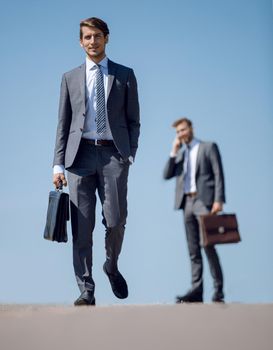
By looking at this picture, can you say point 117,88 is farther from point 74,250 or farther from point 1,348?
point 1,348

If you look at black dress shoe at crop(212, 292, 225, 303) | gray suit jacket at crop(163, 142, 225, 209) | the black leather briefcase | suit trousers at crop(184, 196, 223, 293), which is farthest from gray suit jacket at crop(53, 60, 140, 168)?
black dress shoe at crop(212, 292, 225, 303)

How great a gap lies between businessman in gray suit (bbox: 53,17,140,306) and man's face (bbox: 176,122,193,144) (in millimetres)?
694

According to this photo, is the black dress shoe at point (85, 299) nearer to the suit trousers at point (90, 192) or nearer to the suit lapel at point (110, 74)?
the suit trousers at point (90, 192)

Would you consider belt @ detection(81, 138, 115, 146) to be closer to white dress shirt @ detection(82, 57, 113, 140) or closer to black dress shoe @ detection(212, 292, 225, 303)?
white dress shirt @ detection(82, 57, 113, 140)

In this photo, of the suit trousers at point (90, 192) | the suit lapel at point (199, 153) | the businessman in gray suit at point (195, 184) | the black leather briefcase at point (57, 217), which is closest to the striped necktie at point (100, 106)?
the suit trousers at point (90, 192)

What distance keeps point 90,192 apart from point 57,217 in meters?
0.29

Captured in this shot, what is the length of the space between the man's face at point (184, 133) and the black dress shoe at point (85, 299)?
1239 millimetres

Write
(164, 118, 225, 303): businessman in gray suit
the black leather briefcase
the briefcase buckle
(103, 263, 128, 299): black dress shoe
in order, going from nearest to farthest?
the briefcase buckle → (164, 118, 225, 303): businessman in gray suit → the black leather briefcase → (103, 263, 128, 299): black dress shoe

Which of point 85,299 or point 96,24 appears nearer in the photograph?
point 85,299

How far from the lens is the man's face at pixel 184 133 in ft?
18.4

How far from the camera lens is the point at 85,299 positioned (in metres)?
6.02

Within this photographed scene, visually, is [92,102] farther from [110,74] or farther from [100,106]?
[110,74]

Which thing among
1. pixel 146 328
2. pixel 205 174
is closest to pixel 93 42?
pixel 205 174

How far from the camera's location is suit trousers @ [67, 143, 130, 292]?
6.20 metres
